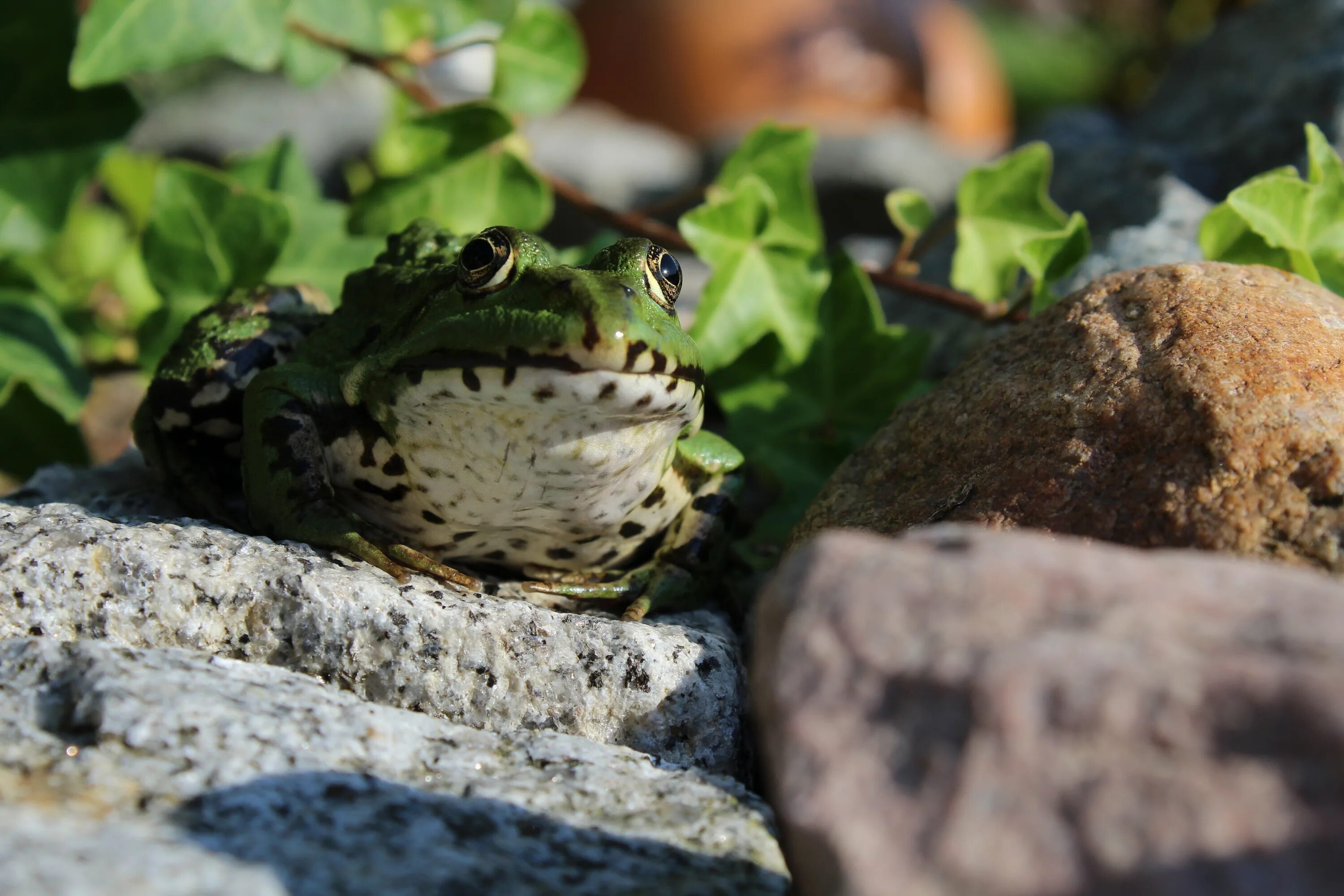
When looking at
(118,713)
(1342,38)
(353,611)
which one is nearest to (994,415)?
(353,611)

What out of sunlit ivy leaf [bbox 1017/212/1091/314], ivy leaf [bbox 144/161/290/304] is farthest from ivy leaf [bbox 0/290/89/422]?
sunlit ivy leaf [bbox 1017/212/1091/314]

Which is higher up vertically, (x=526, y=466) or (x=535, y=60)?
(x=535, y=60)

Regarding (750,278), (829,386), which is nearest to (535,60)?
(750,278)

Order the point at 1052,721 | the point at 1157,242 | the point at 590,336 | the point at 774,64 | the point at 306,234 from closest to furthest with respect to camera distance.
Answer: the point at 1052,721 < the point at 590,336 < the point at 1157,242 < the point at 306,234 < the point at 774,64

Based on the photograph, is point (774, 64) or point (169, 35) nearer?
point (169, 35)

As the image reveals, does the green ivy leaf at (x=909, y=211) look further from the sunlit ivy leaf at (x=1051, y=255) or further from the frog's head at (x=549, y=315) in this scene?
the frog's head at (x=549, y=315)

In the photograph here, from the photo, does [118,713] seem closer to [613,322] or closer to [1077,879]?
[613,322]

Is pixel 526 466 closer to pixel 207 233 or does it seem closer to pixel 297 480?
pixel 297 480
